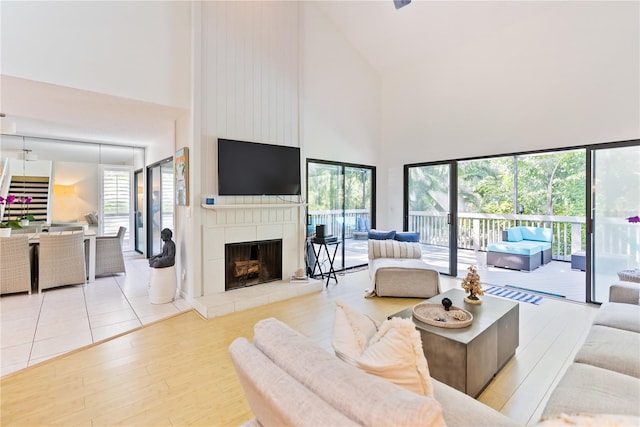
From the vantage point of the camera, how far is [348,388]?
Answer: 85cm

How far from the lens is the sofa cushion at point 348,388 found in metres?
0.73

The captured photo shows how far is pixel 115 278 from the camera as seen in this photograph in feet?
16.5

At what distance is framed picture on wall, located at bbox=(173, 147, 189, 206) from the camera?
3.88m

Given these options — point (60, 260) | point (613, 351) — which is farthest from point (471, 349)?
point (60, 260)

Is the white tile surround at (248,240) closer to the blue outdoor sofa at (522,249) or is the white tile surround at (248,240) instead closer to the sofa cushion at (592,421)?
the sofa cushion at (592,421)

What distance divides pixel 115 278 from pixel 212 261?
2286mm

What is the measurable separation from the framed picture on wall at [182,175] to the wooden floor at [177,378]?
1514 mm

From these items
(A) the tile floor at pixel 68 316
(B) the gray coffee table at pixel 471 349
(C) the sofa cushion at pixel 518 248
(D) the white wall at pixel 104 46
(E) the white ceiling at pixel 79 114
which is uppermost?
(D) the white wall at pixel 104 46

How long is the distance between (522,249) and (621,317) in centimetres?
378

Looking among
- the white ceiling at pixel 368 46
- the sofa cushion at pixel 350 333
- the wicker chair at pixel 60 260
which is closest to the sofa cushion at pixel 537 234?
the white ceiling at pixel 368 46

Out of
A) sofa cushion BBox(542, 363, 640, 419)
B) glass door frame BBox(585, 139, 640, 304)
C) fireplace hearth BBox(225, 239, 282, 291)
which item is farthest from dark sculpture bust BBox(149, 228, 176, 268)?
glass door frame BBox(585, 139, 640, 304)

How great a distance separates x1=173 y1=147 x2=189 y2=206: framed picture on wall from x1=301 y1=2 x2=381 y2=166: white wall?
73.5 inches

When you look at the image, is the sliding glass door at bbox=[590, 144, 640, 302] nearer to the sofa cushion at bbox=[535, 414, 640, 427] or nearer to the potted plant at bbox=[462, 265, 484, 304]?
the potted plant at bbox=[462, 265, 484, 304]

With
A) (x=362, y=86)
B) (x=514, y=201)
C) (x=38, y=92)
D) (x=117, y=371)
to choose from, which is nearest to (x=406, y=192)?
(x=362, y=86)
